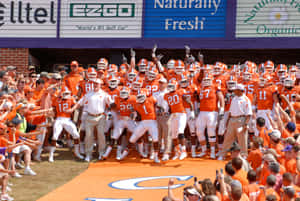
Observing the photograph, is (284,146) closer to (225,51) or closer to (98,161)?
(98,161)

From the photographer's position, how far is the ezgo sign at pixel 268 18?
16.7 m

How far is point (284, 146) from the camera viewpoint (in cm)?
877

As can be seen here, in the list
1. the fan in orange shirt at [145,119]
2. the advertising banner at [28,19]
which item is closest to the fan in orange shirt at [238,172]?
the fan in orange shirt at [145,119]

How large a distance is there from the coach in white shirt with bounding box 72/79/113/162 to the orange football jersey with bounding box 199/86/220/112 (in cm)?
247

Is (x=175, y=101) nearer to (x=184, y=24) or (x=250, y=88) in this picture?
(x=250, y=88)

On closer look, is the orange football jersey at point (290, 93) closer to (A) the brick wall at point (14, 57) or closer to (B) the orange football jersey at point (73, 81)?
(B) the orange football jersey at point (73, 81)

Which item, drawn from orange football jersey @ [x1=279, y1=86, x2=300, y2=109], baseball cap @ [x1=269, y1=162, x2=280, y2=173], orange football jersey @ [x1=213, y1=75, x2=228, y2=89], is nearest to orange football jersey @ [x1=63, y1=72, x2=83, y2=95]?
orange football jersey @ [x1=213, y1=75, x2=228, y2=89]

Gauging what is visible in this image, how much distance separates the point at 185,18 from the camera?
1727cm

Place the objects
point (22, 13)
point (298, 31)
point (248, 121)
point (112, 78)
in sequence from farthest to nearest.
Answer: point (22, 13), point (298, 31), point (112, 78), point (248, 121)

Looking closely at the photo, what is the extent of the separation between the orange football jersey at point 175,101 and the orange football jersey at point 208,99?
54cm

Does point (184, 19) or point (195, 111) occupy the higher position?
point (184, 19)

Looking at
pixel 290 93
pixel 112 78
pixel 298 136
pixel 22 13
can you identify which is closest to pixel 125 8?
pixel 22 13

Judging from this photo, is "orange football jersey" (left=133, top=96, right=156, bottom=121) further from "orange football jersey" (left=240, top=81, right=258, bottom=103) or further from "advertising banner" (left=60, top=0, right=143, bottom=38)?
"advertising banner" (left=60, top=0, right=143, bottom=38)

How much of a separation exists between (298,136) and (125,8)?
10.0 metres
